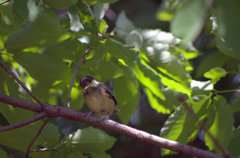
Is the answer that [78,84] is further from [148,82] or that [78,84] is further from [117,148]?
[117,148]

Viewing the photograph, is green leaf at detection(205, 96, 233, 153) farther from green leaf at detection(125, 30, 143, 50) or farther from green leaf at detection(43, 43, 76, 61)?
green leaf at detection(43, 43, 76, 61)

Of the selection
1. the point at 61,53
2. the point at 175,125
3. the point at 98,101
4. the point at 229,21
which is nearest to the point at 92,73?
the point at 61,53

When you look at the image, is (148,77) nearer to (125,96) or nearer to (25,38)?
(125,96)

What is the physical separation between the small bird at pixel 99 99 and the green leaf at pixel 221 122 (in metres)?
1.69

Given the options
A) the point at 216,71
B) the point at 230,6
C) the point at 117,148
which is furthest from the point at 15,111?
the point at 117,148

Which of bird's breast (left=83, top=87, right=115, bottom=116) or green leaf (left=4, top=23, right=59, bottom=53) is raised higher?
green leaf (left=4, top=23, right=59, bottom=53)

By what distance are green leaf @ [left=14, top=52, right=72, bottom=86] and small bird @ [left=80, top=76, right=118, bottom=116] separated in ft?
4.56

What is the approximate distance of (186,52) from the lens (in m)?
3.37

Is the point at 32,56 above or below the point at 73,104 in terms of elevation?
above

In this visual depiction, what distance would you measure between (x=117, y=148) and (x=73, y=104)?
2161mm

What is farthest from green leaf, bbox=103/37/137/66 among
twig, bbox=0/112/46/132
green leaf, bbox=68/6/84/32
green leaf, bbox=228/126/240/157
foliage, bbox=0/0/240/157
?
green leaf, bbox=228/126/240/157

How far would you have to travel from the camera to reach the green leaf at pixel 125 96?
9.80 ft

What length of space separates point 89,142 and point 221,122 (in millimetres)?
936

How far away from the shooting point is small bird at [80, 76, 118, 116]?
401 cm
